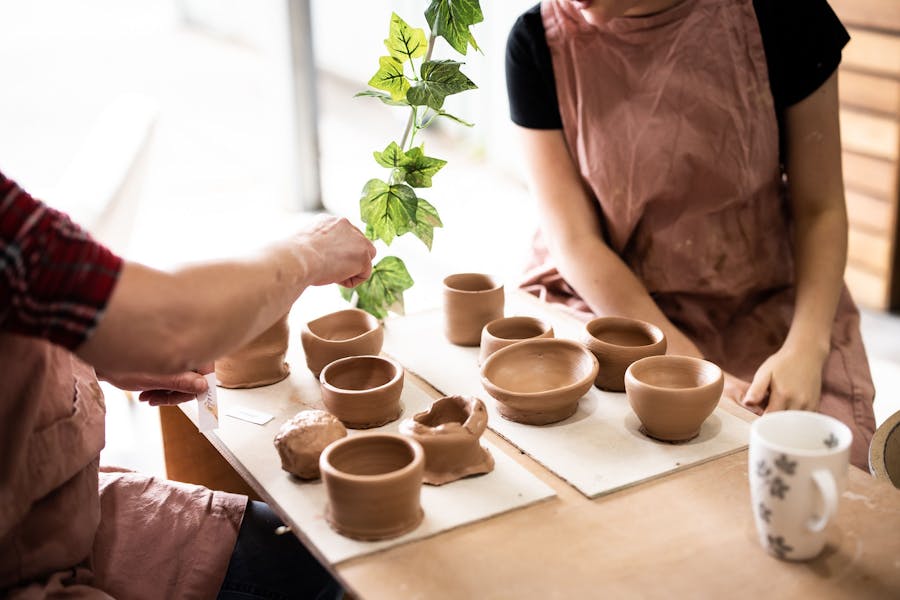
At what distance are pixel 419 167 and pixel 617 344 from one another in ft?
1.35

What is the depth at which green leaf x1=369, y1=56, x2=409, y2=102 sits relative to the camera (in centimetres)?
153

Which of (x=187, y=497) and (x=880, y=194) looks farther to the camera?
(x=880, y=194)

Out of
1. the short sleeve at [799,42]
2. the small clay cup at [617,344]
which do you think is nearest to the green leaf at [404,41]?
the small clay cup at [617,344]

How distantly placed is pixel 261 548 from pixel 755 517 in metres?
0.65

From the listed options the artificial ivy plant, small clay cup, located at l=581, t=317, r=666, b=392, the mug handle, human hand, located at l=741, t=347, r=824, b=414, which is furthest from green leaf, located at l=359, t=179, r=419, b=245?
the mug handle

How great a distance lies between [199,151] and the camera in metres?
5.39

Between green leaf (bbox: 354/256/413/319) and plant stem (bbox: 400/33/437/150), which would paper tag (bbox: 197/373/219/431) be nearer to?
green leaf (bbox: 354/256/413/319)

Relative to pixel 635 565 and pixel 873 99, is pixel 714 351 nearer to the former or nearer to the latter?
pixel 635 565

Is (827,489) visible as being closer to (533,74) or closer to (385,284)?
(385,284)

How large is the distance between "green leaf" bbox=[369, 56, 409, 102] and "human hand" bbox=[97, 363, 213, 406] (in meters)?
0.51

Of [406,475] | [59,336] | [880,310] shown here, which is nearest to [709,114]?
[406,475]

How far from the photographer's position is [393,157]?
5.09 ft

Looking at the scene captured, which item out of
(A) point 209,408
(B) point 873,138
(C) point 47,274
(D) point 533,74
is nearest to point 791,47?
(D) point 533,74

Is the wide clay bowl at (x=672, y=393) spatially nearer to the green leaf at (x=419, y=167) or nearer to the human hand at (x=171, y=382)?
the green leaf at (x=419, y=167)
